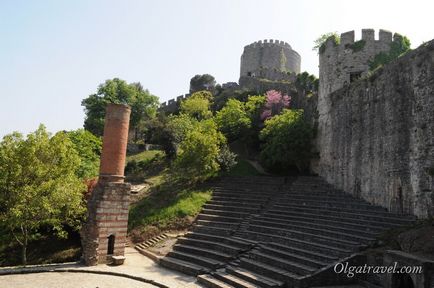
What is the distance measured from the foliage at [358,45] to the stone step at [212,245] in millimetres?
14262

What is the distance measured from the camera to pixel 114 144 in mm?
16047

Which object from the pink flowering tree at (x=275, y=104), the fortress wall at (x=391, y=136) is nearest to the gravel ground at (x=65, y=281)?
the fortress wall at (x=391, y=136)

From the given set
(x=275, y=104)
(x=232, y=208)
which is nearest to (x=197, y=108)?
Result: (x=275, y=104)

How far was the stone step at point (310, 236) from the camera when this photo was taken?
39.1ft

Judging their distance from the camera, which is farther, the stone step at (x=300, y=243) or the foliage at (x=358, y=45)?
the foliage at (x=358, y=45)

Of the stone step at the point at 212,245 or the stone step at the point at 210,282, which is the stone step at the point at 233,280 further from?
the stone step at the point at 212,245

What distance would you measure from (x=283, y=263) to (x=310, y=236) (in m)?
2.14

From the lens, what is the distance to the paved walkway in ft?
38.3

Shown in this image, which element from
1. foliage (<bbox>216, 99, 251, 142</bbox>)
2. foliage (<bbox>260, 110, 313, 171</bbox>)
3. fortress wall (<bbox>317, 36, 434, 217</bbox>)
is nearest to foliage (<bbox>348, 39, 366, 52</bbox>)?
fortress wall (<bbox>317, 36, 434, 217</bbox>)

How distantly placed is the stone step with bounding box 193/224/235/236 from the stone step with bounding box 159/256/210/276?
2.58 m

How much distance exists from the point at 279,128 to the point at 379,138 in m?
9.02

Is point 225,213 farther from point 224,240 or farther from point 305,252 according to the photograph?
point 305,252

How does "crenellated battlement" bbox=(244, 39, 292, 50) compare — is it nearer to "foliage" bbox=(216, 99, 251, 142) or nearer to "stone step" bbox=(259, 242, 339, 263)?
"foliage" bbox=(216, 99, 251, 142)

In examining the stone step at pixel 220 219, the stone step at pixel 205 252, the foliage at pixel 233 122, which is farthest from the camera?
the foliage at pixel 233 122
